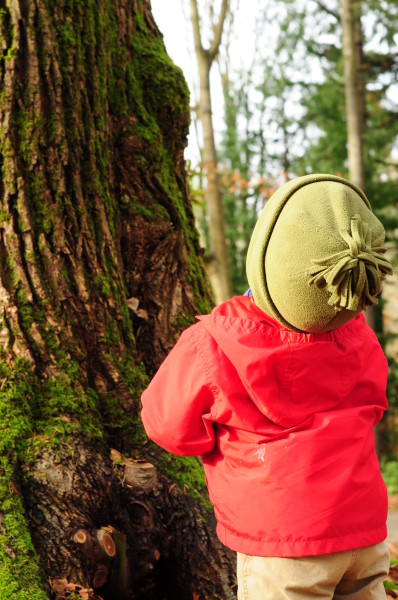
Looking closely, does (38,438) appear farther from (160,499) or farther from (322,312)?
(322,312)

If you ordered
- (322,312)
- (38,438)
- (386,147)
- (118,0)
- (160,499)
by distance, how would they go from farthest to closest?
1. (386,147)
2. (118,0)
3. (160,499)
4. (38,438)
5. (322,312)

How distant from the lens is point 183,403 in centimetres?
204

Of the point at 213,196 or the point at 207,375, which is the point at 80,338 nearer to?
the point at 207,375

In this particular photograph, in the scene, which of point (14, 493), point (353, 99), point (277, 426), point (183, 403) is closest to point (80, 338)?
point (14, 493)

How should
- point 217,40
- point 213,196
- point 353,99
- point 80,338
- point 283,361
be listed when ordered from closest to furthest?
point 283,361
point 80,338
point 353,99
point 217,40
point 213,196

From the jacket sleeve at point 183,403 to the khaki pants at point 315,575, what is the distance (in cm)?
42

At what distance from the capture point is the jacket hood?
1.94 meters

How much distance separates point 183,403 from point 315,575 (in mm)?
674

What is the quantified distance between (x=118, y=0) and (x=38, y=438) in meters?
2.16

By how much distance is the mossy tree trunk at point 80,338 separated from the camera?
2.47 m

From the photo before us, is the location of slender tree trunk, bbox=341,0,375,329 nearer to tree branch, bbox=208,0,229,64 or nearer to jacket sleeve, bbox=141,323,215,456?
tree branch, bbox=208,0,229,64

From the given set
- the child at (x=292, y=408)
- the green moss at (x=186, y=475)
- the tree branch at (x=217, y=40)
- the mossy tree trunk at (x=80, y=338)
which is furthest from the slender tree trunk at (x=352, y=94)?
the child at (x=292, y=408)

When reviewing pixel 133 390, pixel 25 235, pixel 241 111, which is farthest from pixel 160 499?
pixel 241 111

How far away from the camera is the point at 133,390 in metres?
2.85
